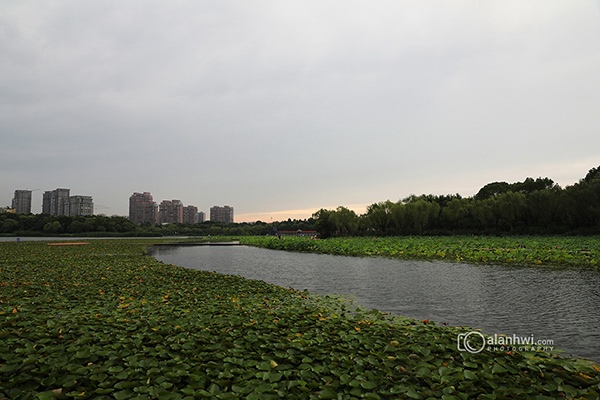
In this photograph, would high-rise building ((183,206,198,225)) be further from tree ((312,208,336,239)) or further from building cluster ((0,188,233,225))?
tree ((312,208,336,239))

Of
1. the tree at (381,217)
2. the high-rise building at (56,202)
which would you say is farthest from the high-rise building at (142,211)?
the tree at (381,217)

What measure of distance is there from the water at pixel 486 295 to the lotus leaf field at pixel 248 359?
5.04 ft

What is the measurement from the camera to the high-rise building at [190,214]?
142125mm

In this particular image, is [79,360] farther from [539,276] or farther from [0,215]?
[0,215]

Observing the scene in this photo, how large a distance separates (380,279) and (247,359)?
32.5 feet

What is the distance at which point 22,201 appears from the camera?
125438 millimetres

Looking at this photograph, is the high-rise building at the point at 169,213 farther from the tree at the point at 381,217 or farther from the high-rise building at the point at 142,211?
the tree at the point at 381,217

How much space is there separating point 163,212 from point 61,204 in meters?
32.7

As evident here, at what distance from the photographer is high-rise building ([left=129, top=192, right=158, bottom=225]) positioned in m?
127

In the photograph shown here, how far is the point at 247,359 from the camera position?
450 cm

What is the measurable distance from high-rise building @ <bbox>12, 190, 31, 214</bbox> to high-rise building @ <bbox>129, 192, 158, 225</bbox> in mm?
35680

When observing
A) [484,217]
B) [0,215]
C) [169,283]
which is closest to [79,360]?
[169,283]

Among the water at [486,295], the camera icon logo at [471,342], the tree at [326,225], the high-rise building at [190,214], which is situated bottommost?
the water at [486,295]

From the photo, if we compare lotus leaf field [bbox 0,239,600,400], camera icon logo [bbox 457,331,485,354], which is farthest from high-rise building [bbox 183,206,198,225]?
camera icon logo [bbox 457,331,485,354]
